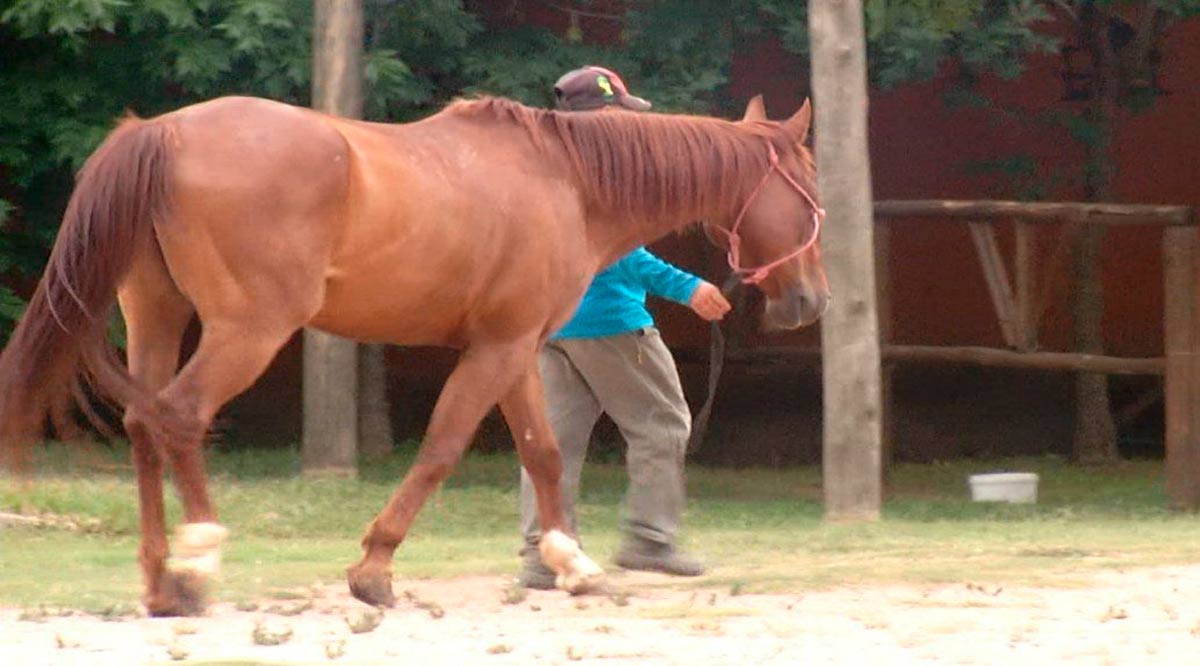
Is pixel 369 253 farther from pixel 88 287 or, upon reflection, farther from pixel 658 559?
pixel 658 559

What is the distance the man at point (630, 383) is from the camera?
7.33 m

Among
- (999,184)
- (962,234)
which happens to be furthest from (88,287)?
(962,234)

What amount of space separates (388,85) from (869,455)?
144 inches

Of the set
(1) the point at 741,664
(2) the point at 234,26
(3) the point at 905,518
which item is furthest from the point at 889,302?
(1) the point at 741,664

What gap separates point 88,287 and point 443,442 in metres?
1.31

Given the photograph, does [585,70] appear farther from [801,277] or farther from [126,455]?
[126,455]

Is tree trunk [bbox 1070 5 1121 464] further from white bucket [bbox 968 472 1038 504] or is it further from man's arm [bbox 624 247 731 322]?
man's arm [bbox 624 247 731 322]

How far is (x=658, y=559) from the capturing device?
7.46m

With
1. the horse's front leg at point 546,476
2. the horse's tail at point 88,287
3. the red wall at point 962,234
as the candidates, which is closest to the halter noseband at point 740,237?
the horse's front leg at point 546,476

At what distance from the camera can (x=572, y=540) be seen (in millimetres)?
6852

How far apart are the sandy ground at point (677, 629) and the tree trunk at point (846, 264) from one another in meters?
3.50

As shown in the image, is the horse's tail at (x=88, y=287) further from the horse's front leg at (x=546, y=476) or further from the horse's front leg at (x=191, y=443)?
the horse's front leg at (x=546, y=476)

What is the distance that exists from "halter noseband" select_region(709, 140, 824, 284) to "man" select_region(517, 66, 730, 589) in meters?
0.19

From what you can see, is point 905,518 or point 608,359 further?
point 905,518
